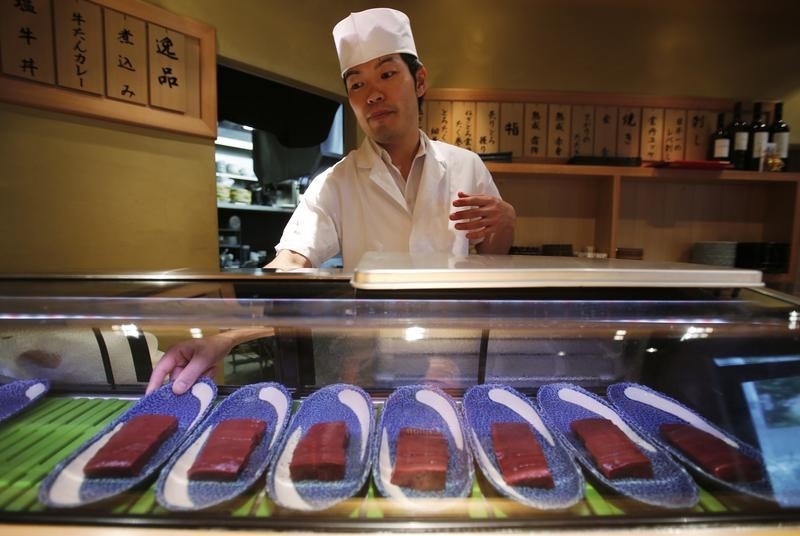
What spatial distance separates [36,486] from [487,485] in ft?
2.27

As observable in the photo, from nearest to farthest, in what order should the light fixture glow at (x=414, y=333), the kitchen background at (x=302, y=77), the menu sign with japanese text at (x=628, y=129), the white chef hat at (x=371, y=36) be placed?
the light fixture glow at (x=414, y=333) < the white chef hat at (x=371, y=36) < the kitchen background at (x=302, y=77) < the menu sign with japanese text at (x=628, y=129)

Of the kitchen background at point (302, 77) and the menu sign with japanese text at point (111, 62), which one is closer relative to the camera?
the menu sign with japanese text at point (111, 62)

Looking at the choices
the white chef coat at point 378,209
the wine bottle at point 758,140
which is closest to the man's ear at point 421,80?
the white chef coat at point 378,209

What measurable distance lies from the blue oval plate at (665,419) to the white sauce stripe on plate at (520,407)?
19cm

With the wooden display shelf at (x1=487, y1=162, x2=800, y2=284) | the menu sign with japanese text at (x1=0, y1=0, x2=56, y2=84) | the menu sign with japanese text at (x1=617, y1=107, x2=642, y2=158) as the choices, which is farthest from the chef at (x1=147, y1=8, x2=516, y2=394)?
the menu sign with japanese text at (x1=617, y1=107, x2=642, y2=158)

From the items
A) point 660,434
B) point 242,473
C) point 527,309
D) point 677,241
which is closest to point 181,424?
point 242,473

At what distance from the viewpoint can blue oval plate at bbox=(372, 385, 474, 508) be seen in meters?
0.60

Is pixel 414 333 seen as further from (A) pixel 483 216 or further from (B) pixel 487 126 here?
(B) pixel 487 126

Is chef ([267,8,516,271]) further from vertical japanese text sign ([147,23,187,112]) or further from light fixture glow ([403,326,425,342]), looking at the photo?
vertical japanese text sign ([147,23,187,112])

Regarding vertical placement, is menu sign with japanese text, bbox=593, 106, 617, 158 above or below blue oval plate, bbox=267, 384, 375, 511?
above

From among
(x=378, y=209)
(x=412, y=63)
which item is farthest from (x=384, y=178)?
(x=412, y=63)

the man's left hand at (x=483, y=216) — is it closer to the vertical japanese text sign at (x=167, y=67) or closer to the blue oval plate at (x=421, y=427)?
the blue oval plate at (x=421, y=427)

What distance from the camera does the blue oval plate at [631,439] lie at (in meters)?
0.59

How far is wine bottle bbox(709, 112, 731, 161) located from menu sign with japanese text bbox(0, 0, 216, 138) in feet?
10.1
